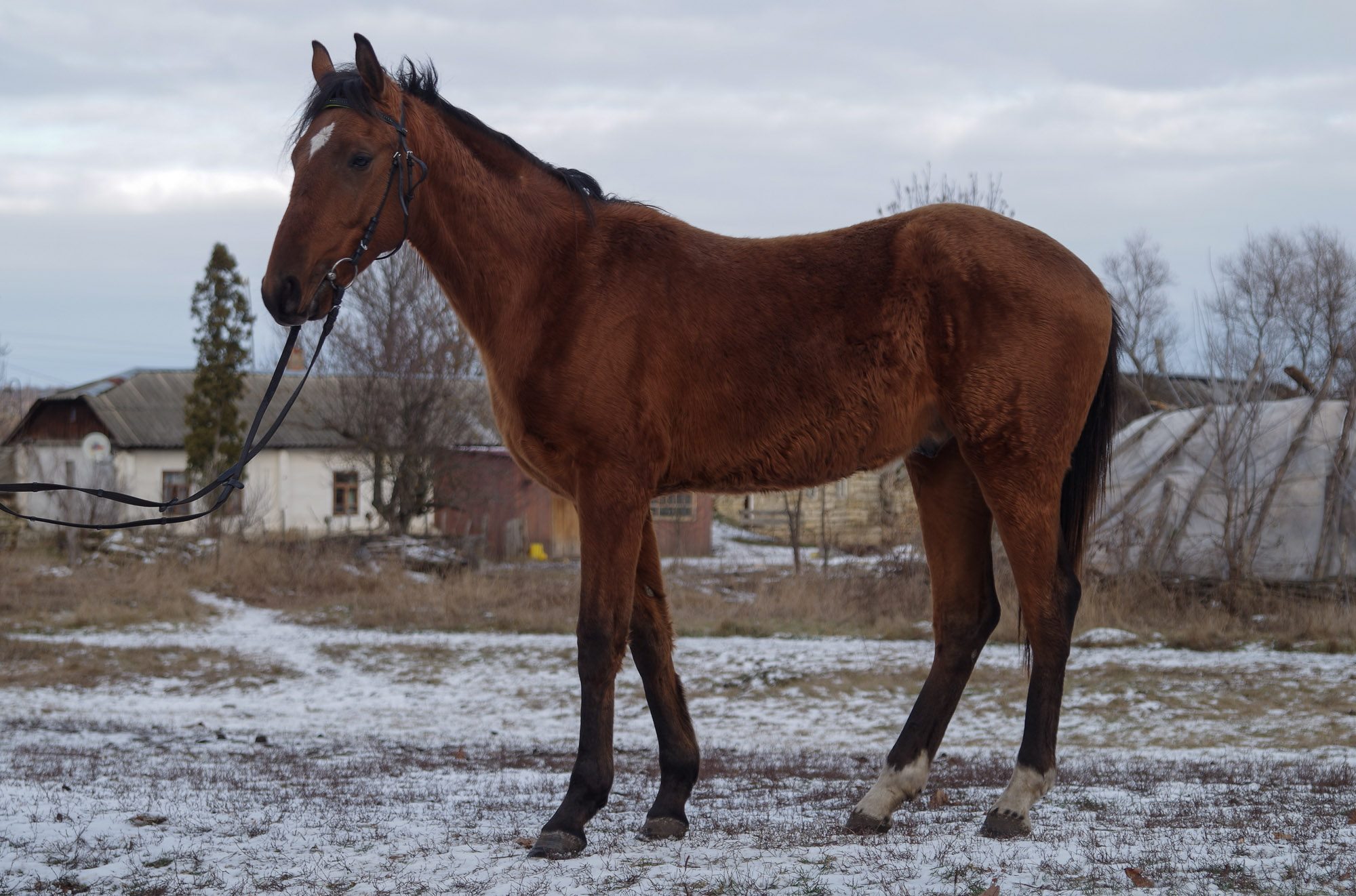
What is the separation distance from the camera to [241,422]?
1449 inches

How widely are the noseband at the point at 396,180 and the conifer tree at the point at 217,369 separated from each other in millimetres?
31366

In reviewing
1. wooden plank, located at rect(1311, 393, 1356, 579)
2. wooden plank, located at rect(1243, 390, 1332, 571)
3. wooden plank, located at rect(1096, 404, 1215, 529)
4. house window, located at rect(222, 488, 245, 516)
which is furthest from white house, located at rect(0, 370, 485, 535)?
wooden plank, located at rect(1311, 393, 1356, 579)

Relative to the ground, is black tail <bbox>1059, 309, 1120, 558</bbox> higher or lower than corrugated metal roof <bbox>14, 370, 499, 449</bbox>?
lower

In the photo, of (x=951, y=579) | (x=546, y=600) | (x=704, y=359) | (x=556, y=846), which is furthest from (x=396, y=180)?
(x=546, y=600)

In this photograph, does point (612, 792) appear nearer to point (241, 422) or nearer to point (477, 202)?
point (477, 202)

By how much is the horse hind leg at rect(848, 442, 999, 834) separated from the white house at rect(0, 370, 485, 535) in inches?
1282

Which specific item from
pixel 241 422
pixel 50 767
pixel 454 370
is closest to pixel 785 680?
pixel 50 767

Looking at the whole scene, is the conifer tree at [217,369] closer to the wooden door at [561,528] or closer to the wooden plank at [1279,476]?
the wooden door at [561,528]

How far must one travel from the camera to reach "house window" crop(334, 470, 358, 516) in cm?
3862

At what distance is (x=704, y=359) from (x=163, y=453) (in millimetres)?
38439

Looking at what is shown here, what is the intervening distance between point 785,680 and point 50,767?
768 centimetres

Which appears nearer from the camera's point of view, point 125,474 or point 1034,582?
point 1034,582

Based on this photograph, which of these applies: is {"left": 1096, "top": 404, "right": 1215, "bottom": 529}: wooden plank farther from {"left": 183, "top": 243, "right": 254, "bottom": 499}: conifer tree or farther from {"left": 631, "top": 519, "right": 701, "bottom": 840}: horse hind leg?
{"left": 183, "top": 243, "right": 254, "bottom": 499}: conifer tree

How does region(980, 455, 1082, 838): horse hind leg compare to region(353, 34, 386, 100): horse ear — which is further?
region(980, 455, 1082, 838): horse hind leg
